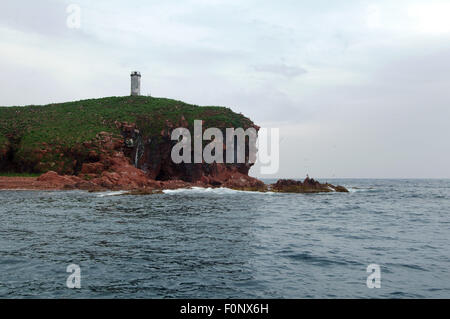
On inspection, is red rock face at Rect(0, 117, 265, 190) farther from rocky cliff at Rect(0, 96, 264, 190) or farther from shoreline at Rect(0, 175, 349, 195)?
shoreline at Rect(0, 175, 349, 195)

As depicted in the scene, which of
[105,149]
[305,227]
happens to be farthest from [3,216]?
[105,149]

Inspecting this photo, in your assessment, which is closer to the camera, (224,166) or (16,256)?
(16,256)

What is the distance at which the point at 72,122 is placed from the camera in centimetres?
6769

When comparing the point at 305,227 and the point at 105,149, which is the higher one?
the point at 105,149

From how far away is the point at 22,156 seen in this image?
2259 inches

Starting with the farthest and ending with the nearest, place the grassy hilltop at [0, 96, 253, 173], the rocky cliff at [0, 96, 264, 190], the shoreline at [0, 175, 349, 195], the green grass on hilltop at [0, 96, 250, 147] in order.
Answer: the green grass on hilltop at [0, 96, 250, 147] → the grassy hilltop at [0, 96, 253, 173] → the rocky cliff at [0, 96, 264, 190] → the shoreline at [0, 175, 349, 195]

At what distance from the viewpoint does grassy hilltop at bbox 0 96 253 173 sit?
58.2 m

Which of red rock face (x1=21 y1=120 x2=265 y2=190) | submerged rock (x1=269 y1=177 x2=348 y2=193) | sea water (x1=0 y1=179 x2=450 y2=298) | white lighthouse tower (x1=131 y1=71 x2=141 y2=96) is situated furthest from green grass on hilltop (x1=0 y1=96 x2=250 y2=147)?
sea water (x1=0 y1=179 x2=450 y2=298)

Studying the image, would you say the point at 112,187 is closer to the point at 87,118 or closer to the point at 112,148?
the point at 112,148

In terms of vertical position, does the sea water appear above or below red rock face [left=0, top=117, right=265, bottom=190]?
below

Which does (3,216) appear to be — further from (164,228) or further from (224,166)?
(224,166)
